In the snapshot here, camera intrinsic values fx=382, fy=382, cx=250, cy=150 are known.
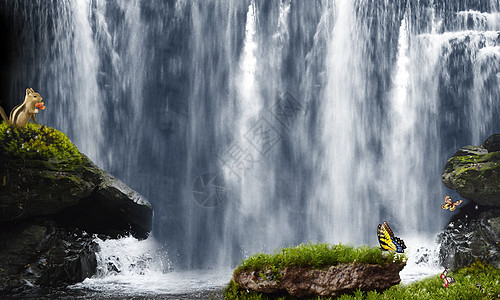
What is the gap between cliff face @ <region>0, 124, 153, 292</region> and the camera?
31.3 feet

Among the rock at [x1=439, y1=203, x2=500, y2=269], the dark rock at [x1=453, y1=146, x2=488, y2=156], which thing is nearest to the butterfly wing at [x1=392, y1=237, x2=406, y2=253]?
the rock at [x1=439, y1=203, x2=500, y2=269]

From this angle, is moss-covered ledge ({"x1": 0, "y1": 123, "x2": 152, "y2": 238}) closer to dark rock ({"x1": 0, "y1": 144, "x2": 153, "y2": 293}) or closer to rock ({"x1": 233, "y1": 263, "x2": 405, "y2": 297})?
dark rock ({"x1": 0, "y1": 144, "x2": 153, "y2": 293})

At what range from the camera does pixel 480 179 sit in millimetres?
12195

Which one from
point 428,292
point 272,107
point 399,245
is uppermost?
point 272,107

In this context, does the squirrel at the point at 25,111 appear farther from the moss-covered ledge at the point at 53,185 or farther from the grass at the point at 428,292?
the grass at the point at 428,292

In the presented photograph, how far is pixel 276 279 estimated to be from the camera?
222 inches

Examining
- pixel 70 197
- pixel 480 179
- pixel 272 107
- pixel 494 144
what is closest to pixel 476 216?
pixel 480 179

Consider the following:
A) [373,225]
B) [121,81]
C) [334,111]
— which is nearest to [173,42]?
[121,81]

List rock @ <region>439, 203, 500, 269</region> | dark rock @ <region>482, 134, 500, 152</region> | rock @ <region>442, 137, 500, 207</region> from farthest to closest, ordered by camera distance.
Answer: dark rock @ <region>482, 134, 500, 152</region>, rock @ <region>442, 137, 500, 207</region>, rock @ <region>439, 203, 500, 269</region>

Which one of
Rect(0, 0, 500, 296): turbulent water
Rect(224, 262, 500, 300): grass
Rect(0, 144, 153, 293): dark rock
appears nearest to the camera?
Rect(224, 262, 500, 300): grass

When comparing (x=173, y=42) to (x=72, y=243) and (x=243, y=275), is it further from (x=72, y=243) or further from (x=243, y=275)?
(x=243, y=275)

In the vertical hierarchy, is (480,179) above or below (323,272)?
above

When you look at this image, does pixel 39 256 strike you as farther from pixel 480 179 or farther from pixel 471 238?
pixel 480 179

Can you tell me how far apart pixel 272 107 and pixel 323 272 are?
16.7m
